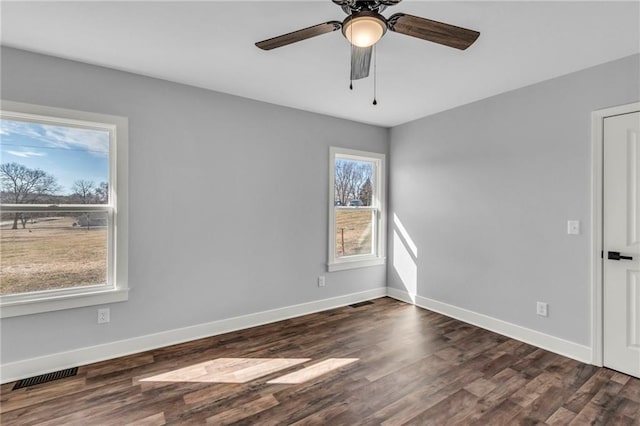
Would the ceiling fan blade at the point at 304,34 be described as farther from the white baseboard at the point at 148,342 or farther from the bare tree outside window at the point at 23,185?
the white baseboard at the point at 148,342

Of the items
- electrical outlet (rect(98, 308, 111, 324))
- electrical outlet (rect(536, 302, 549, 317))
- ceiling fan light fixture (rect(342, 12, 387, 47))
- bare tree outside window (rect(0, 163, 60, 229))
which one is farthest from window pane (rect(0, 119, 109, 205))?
electrical outlet (rect(536, 302, 549, 317))

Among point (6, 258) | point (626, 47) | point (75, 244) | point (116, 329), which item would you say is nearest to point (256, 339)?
point (116, 329)

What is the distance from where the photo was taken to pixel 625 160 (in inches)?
102

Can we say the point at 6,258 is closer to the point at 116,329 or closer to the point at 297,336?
the point at 116,329

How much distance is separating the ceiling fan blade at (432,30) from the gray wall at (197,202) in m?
2.22

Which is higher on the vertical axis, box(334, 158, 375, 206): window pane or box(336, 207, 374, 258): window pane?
box(334, 158, 375, 206): window pane

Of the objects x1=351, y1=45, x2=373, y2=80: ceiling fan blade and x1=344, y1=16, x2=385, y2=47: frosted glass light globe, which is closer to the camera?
x1=344, y1=16, x2=385, y2=47: frosted glass light globe

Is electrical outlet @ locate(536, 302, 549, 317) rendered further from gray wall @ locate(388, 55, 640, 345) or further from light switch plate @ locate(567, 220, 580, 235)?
light switch plate @ locate(567, 220, 580, 235)

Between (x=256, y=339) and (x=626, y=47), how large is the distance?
405 centimetres

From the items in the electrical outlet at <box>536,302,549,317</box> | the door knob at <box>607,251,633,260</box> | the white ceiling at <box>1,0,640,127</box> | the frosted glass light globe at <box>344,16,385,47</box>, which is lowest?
the electrical outlet at <box>536,302,549,317</box>

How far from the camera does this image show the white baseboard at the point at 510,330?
9.34ft

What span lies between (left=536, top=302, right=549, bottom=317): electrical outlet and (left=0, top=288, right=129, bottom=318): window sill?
12.9 ft

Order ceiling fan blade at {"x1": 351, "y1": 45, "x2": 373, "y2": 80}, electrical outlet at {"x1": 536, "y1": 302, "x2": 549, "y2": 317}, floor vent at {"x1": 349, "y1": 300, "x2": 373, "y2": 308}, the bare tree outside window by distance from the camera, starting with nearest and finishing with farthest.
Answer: ceiling fan blade at {"x1": 351, "y1": 45, "x2": 373, "y2": 80}
the bare tree outside window
electrical outlet at {"x1": 536, "y1": 302, "x2": 549, "y2": 317}
floor vent at {"x1": 349, "y1": 300, "x2": 373, "y2": 308}

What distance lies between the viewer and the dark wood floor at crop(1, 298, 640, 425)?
207 centimetres
